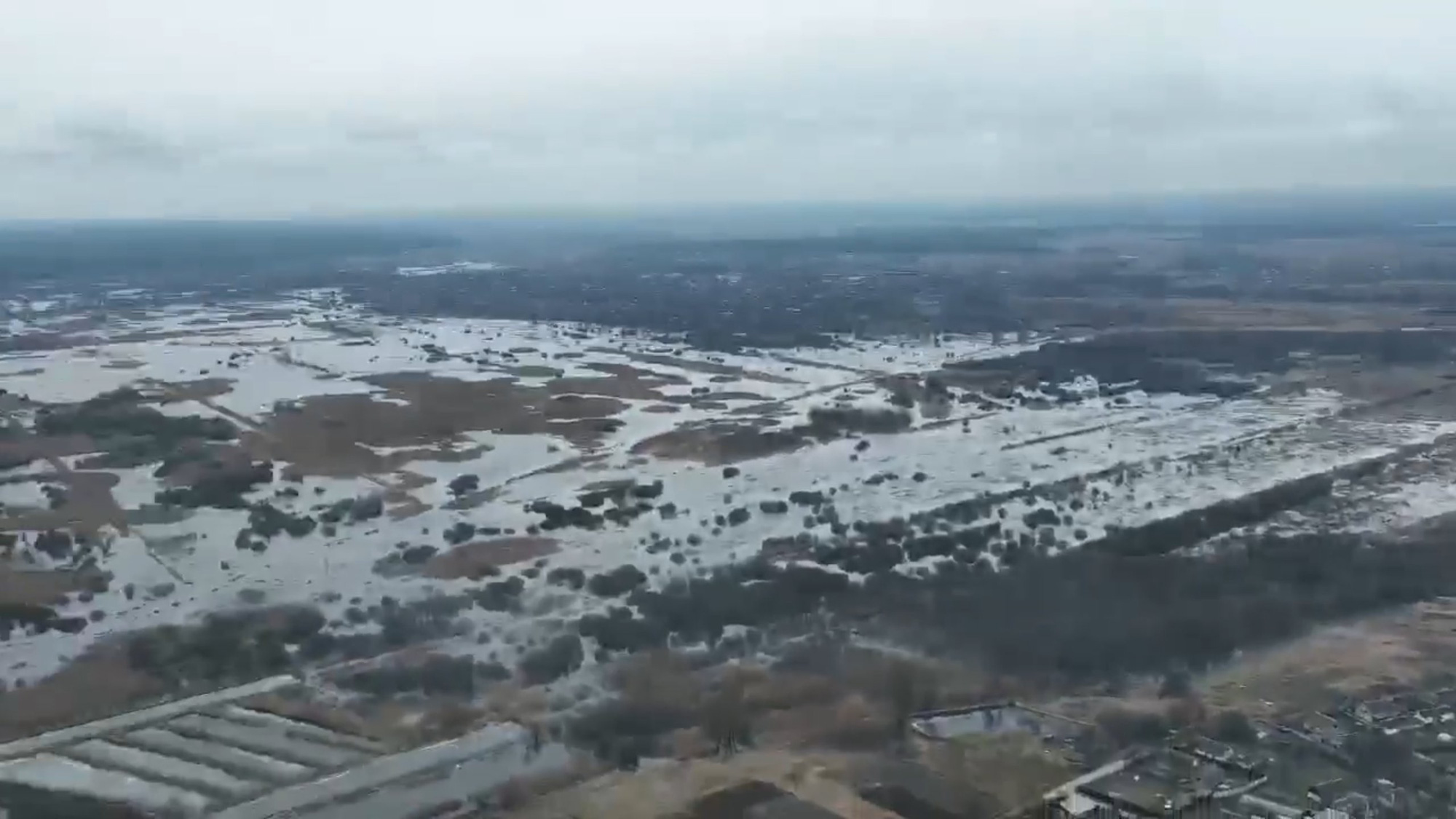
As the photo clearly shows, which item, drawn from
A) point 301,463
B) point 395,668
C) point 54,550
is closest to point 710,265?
point 301,463

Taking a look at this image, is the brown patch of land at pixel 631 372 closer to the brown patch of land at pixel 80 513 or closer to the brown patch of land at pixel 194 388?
the brown patch of land at pixel 194 388

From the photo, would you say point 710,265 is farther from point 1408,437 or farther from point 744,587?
point 744,587

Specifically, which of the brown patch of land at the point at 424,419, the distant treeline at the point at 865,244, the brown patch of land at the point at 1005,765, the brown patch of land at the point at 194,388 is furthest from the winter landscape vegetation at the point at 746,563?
the distant treeline at the point at 865,244

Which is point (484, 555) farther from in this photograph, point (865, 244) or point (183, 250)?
point (183, 250)

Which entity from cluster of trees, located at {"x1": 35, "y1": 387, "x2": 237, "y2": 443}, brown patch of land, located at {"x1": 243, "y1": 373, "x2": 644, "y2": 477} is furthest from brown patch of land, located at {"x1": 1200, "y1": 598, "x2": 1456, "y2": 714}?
cluster of trees, located at {"x1": 35, "y1": 387, "x2": 237, "y2": 443}

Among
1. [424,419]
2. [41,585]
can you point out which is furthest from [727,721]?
[424,419]
